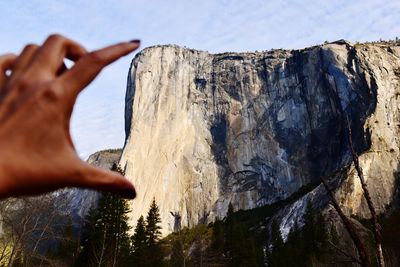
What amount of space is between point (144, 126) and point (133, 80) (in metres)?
12.6

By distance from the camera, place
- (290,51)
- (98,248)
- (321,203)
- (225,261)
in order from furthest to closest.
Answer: (290,51), (321,203), (225,261), (98,248)

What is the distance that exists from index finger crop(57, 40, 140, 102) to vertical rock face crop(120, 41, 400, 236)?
6568 cm

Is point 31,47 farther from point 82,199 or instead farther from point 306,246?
point 82,199

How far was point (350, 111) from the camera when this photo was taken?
2437 inches

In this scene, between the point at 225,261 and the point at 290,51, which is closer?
the point at 225,261

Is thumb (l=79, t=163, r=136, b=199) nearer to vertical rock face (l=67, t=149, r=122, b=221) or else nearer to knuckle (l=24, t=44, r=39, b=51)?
knuckle (l=24, t=44, r=39, b=51)

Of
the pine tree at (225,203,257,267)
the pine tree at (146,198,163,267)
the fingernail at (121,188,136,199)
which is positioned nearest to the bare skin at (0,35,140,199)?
the fingernail at (121,188,136,199)

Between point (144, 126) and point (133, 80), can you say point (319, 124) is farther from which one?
point (133, 80)

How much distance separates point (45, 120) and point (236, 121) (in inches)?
3028

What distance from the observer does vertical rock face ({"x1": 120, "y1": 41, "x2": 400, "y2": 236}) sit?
67.6 metres

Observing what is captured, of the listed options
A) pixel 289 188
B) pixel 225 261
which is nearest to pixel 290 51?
pixel 289 188

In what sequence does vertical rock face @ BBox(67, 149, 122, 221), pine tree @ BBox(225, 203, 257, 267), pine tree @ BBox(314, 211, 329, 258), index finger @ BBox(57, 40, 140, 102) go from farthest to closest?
vertical rock face @ BBox(67, 149, 122, 221)
pine tree @ BBox(314, 211, 329, 258)
pine tree @ BBox(225, 203, 257, 267)
index finger @ BBox(57, 40, 140, 102)

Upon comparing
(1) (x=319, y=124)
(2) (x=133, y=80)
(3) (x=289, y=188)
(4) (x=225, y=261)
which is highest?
(2) (x=133, y=80)

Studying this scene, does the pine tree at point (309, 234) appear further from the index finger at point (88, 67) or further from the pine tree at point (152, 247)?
the index finger at point (88, 67)
